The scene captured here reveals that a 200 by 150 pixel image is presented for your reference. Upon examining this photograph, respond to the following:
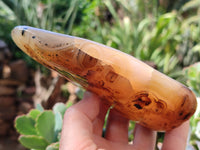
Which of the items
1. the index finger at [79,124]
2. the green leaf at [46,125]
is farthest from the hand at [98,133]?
the green leaf at [46,125]

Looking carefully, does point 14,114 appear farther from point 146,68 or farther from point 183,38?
point 183,38

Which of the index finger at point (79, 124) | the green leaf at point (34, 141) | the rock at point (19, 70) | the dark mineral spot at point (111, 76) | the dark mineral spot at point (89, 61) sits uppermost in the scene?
the dark mineral spot at point (89, 61)

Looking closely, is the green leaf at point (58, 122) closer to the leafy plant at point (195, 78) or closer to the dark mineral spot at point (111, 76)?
the dark mineral spot at point (111, 76)

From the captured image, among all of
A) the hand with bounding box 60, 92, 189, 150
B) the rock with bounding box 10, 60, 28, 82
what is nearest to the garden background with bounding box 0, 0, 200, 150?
the rock with bounding box 10, 60, 28, 82

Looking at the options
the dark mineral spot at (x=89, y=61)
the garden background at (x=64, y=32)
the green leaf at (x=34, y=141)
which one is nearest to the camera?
the dark mineral spot at (x=89, y=61)

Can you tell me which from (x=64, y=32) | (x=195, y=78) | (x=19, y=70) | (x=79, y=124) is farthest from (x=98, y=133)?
(x=19, y=70)

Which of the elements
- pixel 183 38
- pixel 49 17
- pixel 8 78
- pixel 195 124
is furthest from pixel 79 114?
pixel 183 38
